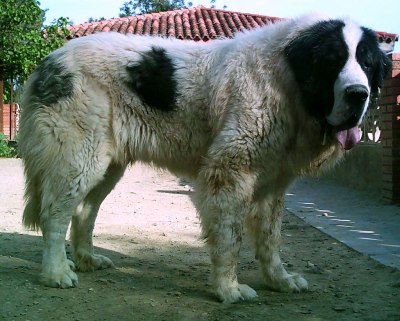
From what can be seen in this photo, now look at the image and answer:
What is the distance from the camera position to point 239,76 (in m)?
3.73

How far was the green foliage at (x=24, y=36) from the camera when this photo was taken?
18.2 metres

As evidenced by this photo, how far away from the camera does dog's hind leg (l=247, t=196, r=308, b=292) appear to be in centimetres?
386

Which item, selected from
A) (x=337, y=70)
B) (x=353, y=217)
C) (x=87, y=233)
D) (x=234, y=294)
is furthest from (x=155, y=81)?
(x=353, y=217)

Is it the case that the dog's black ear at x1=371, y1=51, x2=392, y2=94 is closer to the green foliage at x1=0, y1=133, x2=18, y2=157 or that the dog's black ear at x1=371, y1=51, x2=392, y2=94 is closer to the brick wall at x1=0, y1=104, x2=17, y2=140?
the green foliage at x1=0, y1=133, x2=18, y2=157

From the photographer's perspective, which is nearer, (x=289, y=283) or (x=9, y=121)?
(x=289, y=283)

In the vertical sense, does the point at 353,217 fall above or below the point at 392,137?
below

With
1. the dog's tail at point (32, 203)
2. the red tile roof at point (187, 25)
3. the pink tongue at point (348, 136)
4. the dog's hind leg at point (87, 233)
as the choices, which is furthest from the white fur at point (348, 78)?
the red tile roof at point (187, 25)

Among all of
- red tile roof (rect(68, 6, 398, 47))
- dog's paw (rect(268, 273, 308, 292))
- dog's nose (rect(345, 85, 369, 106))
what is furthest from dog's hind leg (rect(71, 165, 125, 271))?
red tile roof (rect(68, 6, 398, 47))

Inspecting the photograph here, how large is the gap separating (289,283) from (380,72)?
160cm

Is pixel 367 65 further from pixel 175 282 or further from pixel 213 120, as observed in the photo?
pixel 175 282

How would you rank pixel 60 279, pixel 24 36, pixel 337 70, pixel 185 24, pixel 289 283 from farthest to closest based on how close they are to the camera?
pixel 185 24 → pixel 24 36 → pixel 289 283 → pixel 60 279 → pixel 337 70

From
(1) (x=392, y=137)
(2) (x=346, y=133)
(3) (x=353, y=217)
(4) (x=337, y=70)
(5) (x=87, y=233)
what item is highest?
(4) (x=337, y=70)

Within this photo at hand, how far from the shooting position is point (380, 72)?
147 inches

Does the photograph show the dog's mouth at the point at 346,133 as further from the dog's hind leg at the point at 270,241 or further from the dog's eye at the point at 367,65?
the dog's hind leg at the point at 270,241
